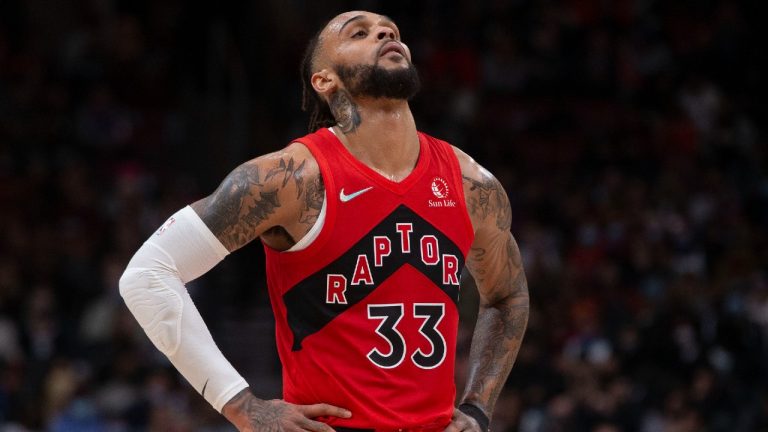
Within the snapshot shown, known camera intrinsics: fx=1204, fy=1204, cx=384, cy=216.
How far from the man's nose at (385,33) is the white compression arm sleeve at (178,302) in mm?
1041

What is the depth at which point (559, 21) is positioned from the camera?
1563 centimetres

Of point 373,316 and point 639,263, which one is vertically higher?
point 373,316

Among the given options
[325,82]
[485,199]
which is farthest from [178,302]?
[485,199]

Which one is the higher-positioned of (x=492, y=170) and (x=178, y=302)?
(x=178, y=302)

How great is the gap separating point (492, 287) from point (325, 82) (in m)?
1.11

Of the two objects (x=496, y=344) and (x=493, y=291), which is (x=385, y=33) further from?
(x=496, y=344)

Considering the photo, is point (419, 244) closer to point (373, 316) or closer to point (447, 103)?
point (373, 316)

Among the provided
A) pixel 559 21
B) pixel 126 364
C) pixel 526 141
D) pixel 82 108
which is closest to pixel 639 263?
pixel 526 141

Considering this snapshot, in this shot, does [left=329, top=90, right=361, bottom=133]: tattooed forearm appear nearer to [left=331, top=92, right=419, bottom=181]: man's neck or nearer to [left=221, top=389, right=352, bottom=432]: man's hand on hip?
[left=331, top=92, right=419, bottom=181]: man's neck

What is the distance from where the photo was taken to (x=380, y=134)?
14.8 feet

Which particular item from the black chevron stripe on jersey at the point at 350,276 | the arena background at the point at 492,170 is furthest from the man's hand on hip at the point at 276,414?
the arena background at the point at 492,170

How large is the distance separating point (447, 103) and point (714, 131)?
10.6 feet

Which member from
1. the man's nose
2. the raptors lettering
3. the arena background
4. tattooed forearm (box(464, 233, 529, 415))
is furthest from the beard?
the arena background

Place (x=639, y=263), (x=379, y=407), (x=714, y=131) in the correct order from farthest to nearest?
(x=714, y=131) < (x=639, y=263) < (x=379, y=407)
